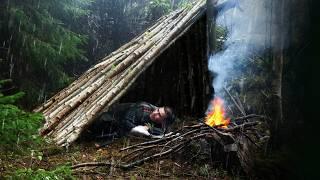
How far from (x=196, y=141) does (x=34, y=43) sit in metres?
4.33

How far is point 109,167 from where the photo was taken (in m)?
5.00

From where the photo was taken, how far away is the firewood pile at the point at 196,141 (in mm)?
5215

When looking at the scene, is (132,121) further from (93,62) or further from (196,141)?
(93,62)

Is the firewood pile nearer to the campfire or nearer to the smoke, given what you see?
the campfire

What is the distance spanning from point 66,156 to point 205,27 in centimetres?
542

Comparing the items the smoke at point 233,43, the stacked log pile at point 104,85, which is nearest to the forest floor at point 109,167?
the stacked log pile at point 104,85

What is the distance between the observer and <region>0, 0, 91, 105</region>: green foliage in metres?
8.03

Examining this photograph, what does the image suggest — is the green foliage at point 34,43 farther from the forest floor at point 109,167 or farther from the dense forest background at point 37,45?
the forest floor at point 109,167

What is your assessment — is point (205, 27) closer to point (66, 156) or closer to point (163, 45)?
point (163, 45)

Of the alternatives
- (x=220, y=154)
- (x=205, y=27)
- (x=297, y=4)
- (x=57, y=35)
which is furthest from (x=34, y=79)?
(x=297, y=4)

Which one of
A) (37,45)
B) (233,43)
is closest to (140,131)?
(37,45)

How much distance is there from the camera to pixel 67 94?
26.3 feet

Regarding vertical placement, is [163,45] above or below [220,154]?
above

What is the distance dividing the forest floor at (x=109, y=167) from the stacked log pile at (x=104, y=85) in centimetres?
37
